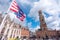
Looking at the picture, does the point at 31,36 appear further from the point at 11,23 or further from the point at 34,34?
the point at 11,23

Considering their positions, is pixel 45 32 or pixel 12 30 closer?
pixel 12 30

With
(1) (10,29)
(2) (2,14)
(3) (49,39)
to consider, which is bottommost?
(3) (49,39)

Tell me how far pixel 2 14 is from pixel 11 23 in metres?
1.79

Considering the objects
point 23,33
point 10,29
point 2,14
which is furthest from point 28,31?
point 2,14

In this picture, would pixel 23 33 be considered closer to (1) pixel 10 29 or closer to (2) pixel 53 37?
(1) pixel 10 29

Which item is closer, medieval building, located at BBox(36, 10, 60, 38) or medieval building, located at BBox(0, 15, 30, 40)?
medieval building, located at BBox(0, 15, 30, 40)

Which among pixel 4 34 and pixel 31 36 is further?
pixel 31 36

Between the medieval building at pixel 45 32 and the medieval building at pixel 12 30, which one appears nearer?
the medieval building at pixel 12 30

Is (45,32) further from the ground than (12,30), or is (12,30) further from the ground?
(12,30)

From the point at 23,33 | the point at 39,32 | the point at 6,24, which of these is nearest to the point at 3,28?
the point at 6,24

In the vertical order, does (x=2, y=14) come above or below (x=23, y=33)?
above

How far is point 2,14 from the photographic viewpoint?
2334 centimetres

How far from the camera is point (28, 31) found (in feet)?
78.4

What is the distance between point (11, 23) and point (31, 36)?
3092mm
